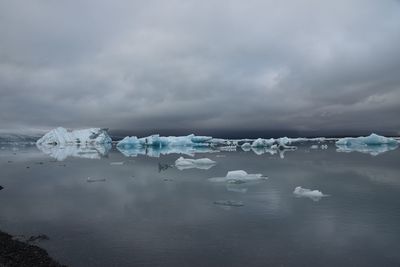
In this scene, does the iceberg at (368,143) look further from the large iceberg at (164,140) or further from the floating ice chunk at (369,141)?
the large iceberg at (164,140)

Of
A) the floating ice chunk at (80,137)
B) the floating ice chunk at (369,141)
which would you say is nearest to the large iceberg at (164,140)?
the floating ice chunk at (80,137)

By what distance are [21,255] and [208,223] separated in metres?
6.00

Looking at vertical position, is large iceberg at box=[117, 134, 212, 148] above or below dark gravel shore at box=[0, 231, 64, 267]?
above

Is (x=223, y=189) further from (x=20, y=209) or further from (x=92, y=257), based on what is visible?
(x=92, y=257)

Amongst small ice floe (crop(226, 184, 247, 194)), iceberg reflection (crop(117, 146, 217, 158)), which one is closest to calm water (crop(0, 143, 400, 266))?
small ice floe (crop(226, 184, 247, 194))

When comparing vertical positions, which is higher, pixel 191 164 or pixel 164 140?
pixel 164 140

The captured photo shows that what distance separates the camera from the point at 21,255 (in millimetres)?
8492

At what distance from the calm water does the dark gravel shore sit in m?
0.41

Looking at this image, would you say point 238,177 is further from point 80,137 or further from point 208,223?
point 80,137

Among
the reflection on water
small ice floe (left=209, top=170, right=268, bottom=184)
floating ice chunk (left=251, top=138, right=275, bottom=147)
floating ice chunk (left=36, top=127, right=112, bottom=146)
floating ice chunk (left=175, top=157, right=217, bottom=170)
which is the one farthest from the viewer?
floating ice chunk (left=36, top=127, right=112, bottom=146)

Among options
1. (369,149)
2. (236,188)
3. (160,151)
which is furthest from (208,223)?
(369,149)

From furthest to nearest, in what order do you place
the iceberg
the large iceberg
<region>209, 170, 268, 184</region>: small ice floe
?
1. the large iceberg
2. the iceberg
3. <region>209, 170, 268, 184</region>: small ice floe

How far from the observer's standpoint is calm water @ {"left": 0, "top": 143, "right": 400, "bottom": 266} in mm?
9016

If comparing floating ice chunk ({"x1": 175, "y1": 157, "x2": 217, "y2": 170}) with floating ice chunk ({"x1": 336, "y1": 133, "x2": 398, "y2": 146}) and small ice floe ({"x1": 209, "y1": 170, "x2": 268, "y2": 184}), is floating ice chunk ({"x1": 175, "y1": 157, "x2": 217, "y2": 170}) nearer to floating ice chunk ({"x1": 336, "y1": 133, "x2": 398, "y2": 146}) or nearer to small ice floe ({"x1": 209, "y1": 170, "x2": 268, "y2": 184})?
small ice floe ({"x1": 209, "y1": 170, "x2": 268, "y2": 184})
